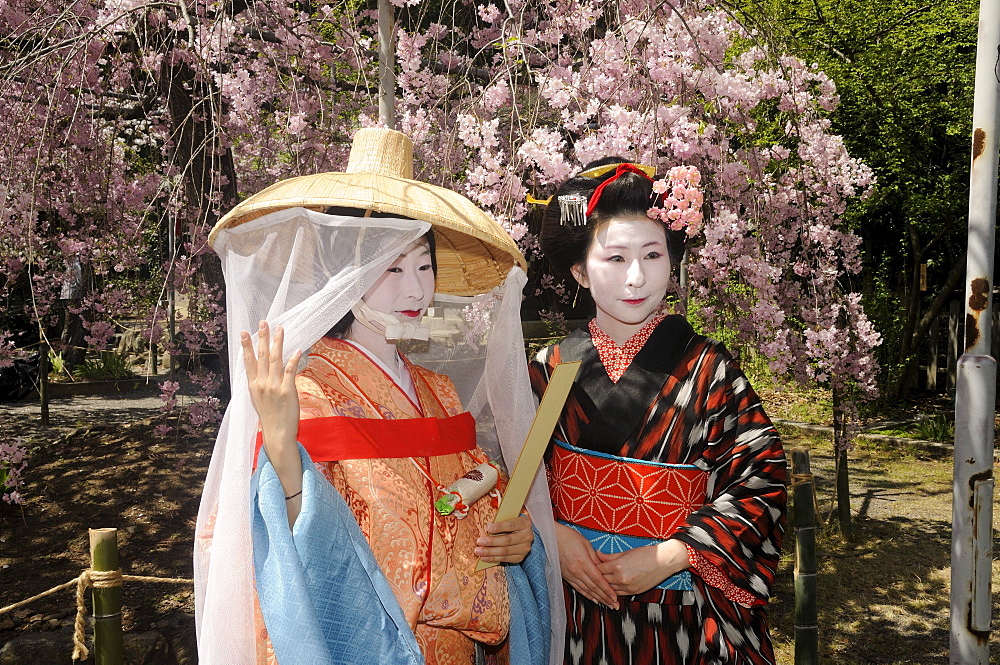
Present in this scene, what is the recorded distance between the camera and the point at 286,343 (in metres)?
1.63

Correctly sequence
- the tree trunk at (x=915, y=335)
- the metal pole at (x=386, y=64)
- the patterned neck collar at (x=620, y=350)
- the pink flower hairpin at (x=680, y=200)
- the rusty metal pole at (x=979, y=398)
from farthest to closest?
the tree trunk at (x=915, y=335) → the metal pole at (x=386, y=64) → the rusty metal pole at (x=979, y=398) → the patterned neck collar at (x=620, y=350) → the pink flower hairpin at (x=680, y=200)

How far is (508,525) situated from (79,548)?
499 centimetres

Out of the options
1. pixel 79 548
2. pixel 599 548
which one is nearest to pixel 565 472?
pixel 599 548

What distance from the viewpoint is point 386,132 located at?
78.3 inches

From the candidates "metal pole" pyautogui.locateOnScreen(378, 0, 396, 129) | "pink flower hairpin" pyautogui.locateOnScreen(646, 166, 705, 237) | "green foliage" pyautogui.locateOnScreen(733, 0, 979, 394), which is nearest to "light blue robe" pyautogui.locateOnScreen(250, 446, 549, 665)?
"pink flower hairpin" pyautogui.locateOnScreen(646, 166, 705, 237)

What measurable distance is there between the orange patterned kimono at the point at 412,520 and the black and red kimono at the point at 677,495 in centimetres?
40

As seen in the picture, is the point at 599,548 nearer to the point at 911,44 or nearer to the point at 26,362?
the point at 911,44

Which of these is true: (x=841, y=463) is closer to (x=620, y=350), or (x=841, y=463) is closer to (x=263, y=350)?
(x=620, y=350)

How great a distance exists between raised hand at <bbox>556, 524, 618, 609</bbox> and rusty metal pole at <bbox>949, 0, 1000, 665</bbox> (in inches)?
62.9

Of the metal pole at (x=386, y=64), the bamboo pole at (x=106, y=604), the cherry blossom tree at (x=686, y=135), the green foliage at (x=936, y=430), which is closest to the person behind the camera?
the bamboo pole at (x=106, y=604)

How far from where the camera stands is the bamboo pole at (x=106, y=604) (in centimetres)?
252

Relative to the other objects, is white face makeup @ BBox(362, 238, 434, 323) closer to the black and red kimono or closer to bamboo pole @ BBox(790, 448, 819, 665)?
the black and red kimono

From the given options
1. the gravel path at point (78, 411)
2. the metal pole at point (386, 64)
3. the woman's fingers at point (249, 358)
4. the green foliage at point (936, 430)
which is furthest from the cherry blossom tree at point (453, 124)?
the green foliage at point (936, 430)

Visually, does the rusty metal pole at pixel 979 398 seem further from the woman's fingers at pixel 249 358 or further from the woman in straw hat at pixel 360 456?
the woman's fingers at pixel 249 358
